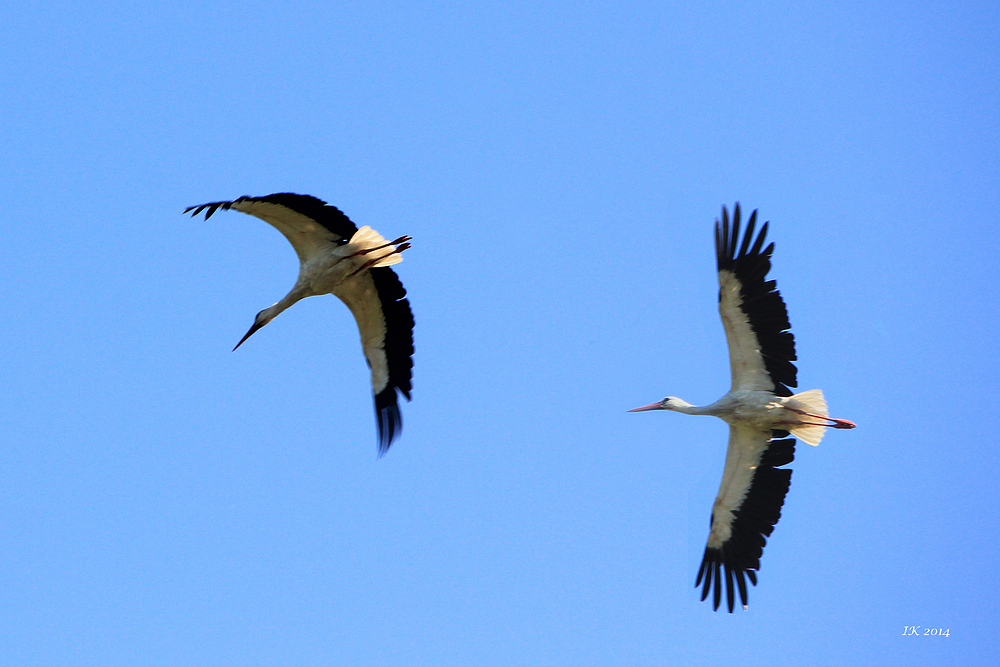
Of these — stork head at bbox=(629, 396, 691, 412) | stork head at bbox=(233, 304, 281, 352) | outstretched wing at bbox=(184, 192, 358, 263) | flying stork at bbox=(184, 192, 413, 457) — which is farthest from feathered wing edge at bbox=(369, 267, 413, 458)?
stork head at bbox=(629, 396, 691, 412)

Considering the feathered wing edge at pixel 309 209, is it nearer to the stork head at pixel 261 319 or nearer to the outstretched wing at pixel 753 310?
the stork head at pixel 261 319

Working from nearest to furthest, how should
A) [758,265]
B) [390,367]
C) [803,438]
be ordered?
[758,265]
[803,438]
[390,367]

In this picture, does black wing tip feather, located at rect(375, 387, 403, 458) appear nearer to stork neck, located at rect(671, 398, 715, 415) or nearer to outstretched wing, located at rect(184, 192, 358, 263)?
outstretched wing, located at rect(184, 192, 358, 263)

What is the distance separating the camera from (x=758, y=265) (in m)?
10.9

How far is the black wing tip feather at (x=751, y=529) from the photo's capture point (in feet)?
37.8

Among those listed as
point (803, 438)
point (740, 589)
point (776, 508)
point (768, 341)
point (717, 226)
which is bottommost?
point (740, 589)

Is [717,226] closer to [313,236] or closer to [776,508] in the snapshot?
[776,508]

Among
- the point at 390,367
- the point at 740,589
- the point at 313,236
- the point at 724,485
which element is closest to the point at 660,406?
the point at 724,485

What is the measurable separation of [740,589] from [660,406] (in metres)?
2.20

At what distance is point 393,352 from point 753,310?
4115 mm

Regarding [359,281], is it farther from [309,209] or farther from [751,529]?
[751,529]

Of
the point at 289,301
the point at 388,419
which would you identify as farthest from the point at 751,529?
the point at 289,301

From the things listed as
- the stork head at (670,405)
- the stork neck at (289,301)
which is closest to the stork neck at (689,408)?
the stork head at (670,405)

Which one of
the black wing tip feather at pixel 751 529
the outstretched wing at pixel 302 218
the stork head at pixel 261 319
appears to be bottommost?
the black wing tip feather at pixel 751 529
